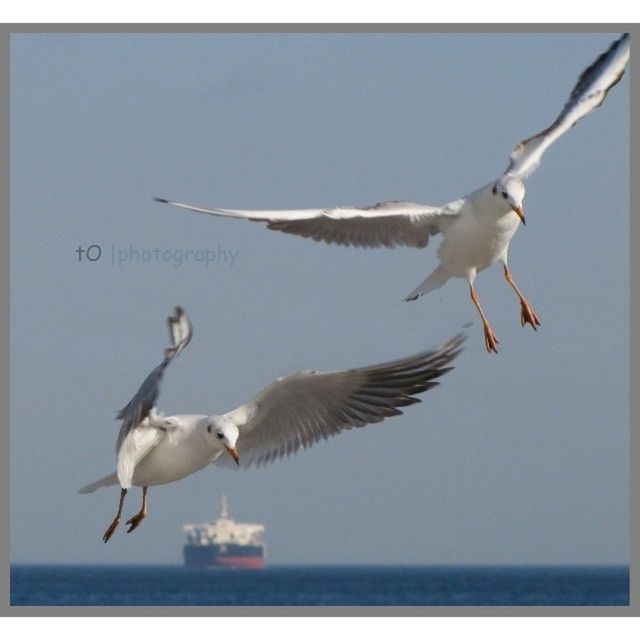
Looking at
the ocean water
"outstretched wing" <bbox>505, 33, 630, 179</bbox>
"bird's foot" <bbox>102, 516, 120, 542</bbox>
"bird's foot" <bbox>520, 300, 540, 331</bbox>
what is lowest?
the ocean water

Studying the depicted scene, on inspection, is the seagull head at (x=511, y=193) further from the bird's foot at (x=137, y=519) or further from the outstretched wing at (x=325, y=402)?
the bird's foot at (x=137, y=519)

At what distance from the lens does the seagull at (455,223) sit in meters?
6.95

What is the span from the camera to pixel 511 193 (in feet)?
22.8

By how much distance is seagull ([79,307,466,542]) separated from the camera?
6.74 m

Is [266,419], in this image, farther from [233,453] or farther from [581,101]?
[581,101]

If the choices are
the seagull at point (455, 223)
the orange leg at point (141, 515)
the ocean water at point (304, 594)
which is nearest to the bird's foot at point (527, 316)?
the seagull at point (455, 223)

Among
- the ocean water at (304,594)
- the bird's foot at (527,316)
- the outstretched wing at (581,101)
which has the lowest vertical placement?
the ocean water at (304,594)

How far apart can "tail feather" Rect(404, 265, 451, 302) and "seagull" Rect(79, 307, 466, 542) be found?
0.40 m

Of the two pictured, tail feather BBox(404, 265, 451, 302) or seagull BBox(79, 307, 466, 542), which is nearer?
seagull BBox(79, 307, 466, 542)

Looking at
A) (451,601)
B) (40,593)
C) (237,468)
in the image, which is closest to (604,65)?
(237,468)

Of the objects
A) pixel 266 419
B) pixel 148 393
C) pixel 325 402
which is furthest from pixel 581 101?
pixel 148 393

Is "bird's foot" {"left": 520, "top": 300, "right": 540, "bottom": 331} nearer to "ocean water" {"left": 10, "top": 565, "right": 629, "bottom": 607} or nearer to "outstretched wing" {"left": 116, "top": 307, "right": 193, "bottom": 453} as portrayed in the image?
"outstretched wing" {"left": 116, "top": 307, "right": 193, "bottom": 453}

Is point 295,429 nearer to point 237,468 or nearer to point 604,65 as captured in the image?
point 237,468

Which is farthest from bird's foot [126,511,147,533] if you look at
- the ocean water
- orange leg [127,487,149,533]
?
the ocean water
